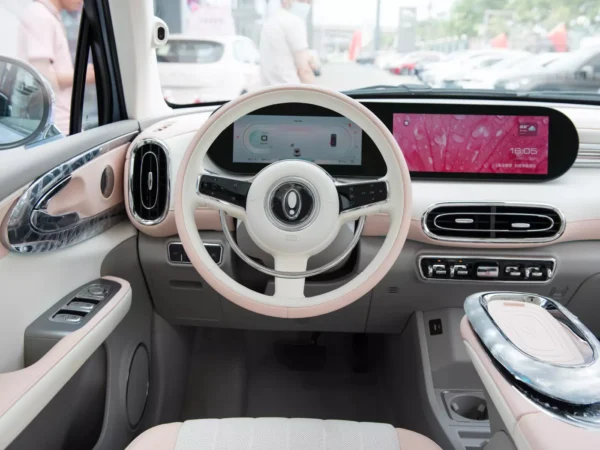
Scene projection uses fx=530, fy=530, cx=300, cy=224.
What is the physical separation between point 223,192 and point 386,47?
2.04 metres

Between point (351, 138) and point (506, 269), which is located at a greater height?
point (351, 138)

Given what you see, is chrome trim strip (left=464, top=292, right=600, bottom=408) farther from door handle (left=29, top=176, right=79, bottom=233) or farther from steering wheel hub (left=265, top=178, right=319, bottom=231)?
door handle (left=29, top=176, right=79, bottom=233)

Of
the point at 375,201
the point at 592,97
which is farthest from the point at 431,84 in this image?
the point at 375,201

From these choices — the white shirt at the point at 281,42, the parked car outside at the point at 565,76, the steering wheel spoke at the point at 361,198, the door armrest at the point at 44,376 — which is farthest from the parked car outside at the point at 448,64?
the door armrest at the point at 44,376

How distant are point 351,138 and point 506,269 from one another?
0.64 m

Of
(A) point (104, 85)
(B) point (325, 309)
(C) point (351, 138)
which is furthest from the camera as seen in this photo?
(A) point (104, 85)

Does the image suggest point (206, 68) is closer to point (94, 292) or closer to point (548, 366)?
point (94, 292)

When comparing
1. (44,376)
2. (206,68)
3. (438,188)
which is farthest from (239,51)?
(44,376)

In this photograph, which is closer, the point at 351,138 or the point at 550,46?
the point at 351,138

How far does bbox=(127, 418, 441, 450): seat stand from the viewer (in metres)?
1.12

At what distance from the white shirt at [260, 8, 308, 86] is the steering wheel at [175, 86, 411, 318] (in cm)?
145

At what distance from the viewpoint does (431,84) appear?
82.0 inches

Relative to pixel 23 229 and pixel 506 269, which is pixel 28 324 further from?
pixel 506 269

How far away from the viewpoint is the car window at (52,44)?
1.53 meters
